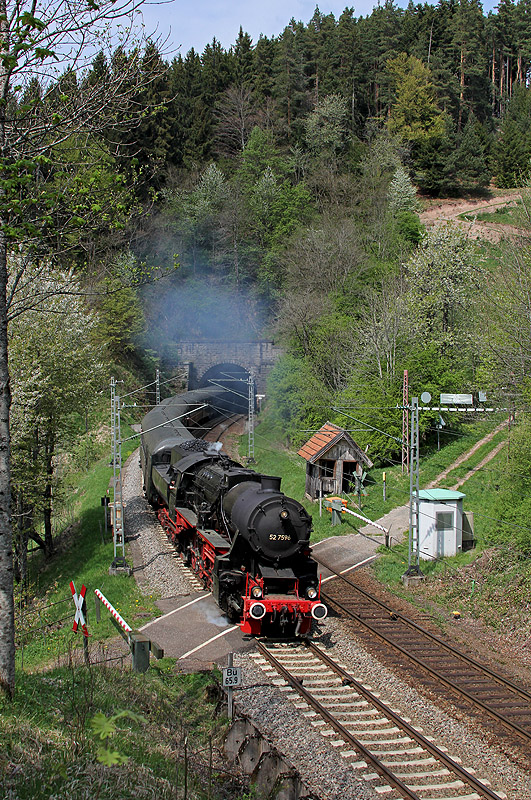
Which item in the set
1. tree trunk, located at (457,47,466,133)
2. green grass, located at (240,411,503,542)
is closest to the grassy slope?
green grass, located at (240,411,503,542)

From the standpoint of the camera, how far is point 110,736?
781cm

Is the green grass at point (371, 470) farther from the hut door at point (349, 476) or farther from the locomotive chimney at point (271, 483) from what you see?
the locomotive chimney at point (271, 483)

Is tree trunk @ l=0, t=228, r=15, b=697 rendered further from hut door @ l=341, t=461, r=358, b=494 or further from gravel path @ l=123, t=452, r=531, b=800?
hut door @ l=341, t=461, r=358, b=494

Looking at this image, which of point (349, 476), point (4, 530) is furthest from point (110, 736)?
point (349, 476)

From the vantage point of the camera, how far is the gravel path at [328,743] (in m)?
8.53

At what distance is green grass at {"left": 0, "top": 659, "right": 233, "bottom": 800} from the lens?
21.0 ft

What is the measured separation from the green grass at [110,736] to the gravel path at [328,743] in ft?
2.62

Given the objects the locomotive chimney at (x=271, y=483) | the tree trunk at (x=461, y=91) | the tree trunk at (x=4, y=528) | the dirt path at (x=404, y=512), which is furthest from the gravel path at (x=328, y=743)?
the tree trunk at (x=461, y=91)

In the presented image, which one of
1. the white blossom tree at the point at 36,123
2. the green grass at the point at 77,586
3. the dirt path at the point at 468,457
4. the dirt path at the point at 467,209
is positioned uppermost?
the dirt path at the point at 467,209

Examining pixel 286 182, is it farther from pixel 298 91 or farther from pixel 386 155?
pixel 298 91

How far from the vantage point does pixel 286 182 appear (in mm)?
57781

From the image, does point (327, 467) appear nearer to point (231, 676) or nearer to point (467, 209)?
point (231, 676)

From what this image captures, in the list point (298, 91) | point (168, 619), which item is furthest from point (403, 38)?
point (168, 619)

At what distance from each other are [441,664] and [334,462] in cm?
1431
